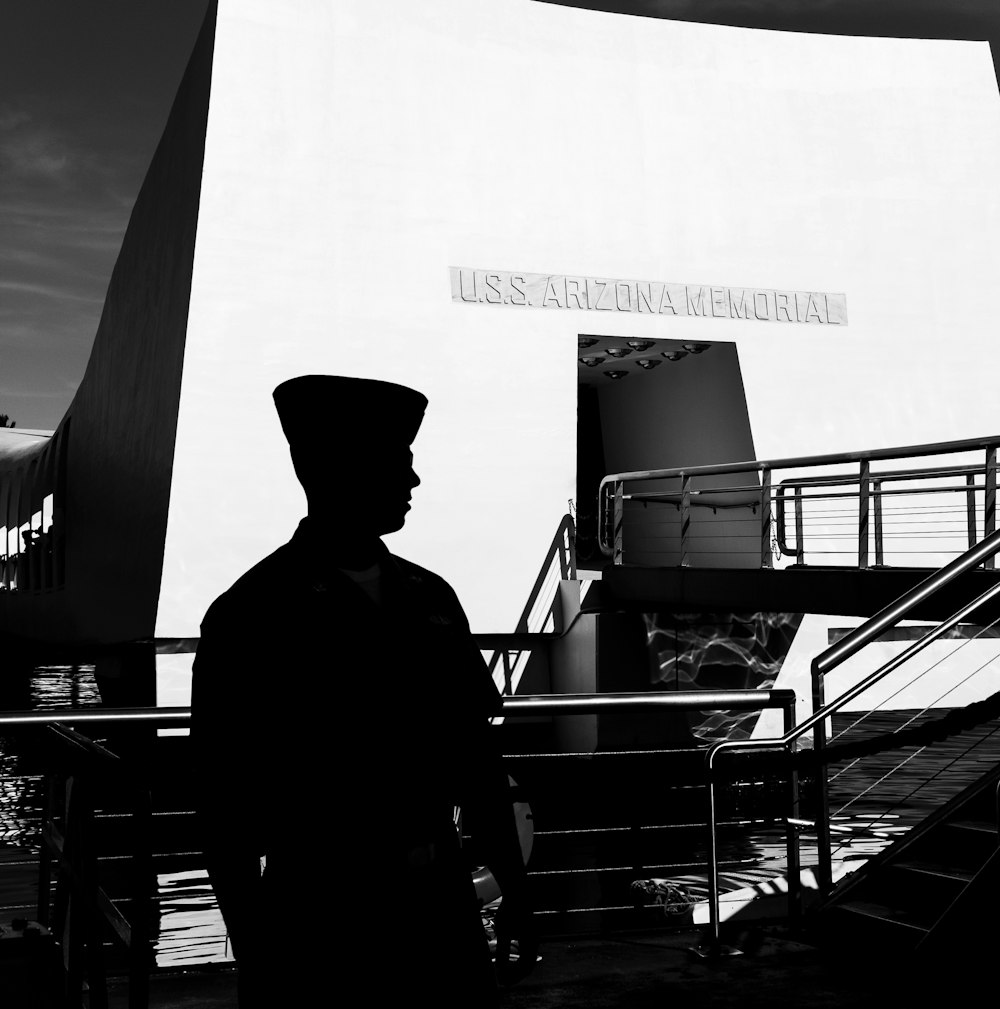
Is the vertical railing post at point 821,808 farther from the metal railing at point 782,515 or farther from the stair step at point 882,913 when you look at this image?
the metal railing at point 782,515

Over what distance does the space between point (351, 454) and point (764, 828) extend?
32.2 feet

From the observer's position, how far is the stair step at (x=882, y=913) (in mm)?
3661

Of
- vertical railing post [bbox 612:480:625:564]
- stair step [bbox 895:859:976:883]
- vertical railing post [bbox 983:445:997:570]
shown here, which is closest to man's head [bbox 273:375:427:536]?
stair step [bbox 895:859:976:883]

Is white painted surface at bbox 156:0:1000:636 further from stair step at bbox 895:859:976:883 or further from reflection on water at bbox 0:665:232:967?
stair step at bbox 895:859:976:883

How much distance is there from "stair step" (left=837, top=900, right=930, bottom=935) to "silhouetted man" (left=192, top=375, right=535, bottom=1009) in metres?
2.21

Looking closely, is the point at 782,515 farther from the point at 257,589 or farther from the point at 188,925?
the point at 257,589

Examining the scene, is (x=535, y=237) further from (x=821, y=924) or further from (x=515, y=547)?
(x=821, y=924)

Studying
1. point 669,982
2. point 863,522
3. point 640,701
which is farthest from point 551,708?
point 863,522

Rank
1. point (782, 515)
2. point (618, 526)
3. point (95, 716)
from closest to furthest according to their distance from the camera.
A: point (95, 716) < point (782, 515) < point (618, 526)

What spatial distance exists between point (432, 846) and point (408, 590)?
1.24 ft

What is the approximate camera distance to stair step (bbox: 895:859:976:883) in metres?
3.79

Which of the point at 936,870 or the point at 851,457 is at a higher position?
the point at 851,457

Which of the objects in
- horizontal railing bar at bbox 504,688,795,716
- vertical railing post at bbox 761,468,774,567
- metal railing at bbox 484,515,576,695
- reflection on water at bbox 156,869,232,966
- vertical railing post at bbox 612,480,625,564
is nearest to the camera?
horizontal railing bar at bbox 504,688,795,716

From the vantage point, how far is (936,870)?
12.9ft
